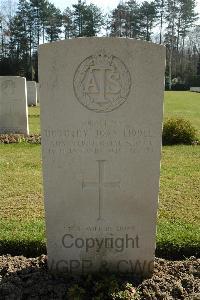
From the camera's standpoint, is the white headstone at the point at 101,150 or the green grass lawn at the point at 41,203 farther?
the green grass lawn at the point at 41,203

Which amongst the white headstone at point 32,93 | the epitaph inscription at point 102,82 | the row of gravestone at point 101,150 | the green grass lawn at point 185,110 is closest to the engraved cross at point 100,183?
the row of gravestone at point 101,150

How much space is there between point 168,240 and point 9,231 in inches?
73.8

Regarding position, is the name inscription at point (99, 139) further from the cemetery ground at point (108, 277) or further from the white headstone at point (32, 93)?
the white headstone at point (32, 93)

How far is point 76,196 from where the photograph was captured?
3955 mm

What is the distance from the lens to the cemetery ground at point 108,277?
12.5ft

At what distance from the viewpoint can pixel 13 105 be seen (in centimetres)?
1273

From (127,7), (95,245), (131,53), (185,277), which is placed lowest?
(185,277)

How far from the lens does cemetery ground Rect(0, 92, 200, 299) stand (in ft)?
12.5

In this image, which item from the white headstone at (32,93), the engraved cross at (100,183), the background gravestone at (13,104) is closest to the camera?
the engraved cross at (100,183)

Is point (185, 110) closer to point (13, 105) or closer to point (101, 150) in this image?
point (13, 105)

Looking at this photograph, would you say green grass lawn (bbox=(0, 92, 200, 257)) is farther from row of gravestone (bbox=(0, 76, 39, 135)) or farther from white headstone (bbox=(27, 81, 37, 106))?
white headstone (bbox=(27, 81, 37, 106))

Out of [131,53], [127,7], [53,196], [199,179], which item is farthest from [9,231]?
[127,7]

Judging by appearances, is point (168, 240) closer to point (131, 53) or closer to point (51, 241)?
point (51, 241)

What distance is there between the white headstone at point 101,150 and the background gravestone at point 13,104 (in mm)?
9043
